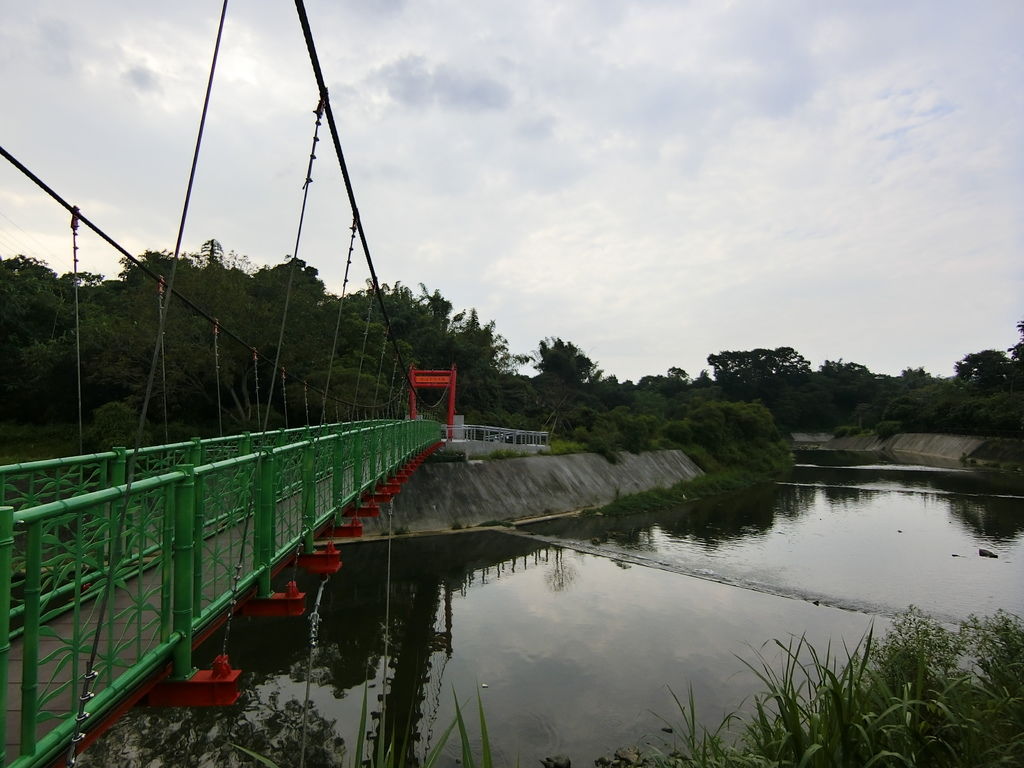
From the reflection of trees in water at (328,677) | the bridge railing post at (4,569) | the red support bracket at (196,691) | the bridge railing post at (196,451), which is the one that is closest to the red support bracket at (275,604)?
the reflection of trees in water at (328,677)

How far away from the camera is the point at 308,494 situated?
4.62 m

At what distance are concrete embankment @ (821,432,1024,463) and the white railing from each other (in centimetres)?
3086

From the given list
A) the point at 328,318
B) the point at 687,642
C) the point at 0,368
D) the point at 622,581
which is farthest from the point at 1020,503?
the point at 0,368

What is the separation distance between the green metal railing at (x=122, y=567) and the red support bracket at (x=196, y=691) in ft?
0.21

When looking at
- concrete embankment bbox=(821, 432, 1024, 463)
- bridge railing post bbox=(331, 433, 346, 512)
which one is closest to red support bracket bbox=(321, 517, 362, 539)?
bridge railing post bbox=(331, 433, 346, 512)

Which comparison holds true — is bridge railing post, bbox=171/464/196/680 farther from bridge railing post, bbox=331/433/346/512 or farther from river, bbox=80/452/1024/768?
bridge railing post, bbox=331/433/346/512

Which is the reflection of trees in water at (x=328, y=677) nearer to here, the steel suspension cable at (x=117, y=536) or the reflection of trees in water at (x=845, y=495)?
the steel suspension cable at (x=117, y=536)

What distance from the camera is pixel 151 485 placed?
2404 mm

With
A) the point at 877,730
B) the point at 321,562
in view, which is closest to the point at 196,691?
the point at 321,562

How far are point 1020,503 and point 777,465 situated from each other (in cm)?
1437

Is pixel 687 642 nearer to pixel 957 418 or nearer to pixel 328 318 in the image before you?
pixel 328 318

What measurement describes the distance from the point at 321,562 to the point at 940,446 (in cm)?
5206

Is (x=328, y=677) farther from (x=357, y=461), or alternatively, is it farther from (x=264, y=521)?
(x=264, y=521)

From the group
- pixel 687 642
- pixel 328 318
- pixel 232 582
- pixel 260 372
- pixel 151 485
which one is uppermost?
pixel 328 318
